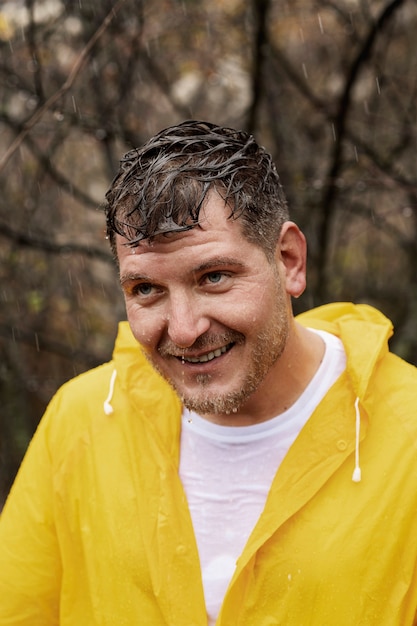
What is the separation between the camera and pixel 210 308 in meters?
2.09

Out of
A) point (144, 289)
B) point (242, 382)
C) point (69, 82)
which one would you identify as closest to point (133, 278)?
point (144, 289)

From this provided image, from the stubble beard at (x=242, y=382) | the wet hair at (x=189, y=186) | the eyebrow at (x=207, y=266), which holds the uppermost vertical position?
the wet hair at (x=189, y=186)

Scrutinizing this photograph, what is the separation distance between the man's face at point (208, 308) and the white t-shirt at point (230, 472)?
0.21 m

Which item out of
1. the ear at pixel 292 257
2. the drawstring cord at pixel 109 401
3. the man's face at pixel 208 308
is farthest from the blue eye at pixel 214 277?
the drawstring cord at pixel 109 401

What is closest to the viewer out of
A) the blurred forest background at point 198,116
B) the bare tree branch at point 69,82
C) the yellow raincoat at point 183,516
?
the yellow raincoat at point 183,516

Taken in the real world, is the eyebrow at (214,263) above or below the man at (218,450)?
above

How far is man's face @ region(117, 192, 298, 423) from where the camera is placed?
2062 millimetres

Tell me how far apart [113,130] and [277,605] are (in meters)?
3.49

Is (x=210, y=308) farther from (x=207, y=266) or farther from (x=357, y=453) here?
(x=357, y=453)

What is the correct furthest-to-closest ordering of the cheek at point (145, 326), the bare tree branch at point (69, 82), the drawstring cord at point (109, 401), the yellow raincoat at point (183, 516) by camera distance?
the bare tree branch at point (69, 82)
the drawstring cord at point (109, 401)
the cheek at point (145, 326)
the yellow raincoat at point (183, 516)

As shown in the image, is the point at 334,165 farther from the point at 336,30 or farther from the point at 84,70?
the point at 84,70

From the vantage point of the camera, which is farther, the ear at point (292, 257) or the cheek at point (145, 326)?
the ear at point (292, 257)

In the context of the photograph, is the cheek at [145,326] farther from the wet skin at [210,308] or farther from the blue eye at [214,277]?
the blue eye at [214,277]

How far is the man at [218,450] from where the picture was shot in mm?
2057
